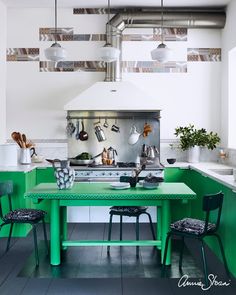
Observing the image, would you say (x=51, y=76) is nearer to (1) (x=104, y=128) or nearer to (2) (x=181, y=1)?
(1) (x=104, y=128)

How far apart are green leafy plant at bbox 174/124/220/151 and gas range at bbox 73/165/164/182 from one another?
0.64m

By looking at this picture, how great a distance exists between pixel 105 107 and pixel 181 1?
1784 millimetres

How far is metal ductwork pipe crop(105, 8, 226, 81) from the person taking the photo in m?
5.32

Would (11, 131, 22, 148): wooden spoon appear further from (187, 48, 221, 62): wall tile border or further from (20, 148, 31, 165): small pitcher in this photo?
(187, 48, 221, 62): wall tile border

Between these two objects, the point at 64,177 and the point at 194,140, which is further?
the point at 194,140

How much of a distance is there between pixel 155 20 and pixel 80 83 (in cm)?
137

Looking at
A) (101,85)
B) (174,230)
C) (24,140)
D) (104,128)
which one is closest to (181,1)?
(101,85)

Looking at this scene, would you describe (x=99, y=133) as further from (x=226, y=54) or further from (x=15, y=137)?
(x=226, y=54)

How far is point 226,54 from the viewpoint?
17.4 feet

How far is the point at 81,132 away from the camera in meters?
5.47

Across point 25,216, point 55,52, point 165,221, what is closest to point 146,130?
point 55,52

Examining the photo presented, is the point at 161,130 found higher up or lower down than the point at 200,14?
lower down

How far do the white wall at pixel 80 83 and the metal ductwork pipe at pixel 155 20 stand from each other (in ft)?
0.64

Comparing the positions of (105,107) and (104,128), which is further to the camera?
(104,128)
